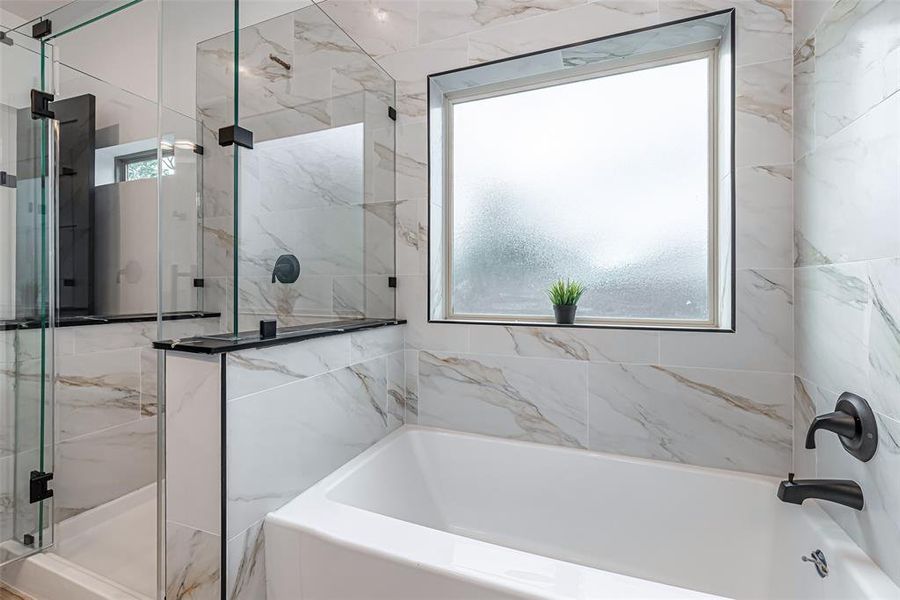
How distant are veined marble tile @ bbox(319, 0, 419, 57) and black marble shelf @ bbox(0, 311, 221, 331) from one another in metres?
1.42

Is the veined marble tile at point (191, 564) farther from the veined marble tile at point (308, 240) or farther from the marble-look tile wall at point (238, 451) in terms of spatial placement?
the veined marble tile at point (308, 240)

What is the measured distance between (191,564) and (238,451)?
0.30 meters

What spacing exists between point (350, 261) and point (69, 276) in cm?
113

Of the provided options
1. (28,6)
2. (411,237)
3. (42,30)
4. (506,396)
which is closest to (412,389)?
(506,396)

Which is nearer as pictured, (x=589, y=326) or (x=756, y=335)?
(x=756, y=335)

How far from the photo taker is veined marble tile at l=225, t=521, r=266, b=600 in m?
0.99

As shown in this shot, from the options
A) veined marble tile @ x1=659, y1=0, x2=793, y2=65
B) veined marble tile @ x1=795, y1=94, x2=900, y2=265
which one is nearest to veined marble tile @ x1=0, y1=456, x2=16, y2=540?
veined marble tile @ x1=795, y1=94, x2=900, y2=265

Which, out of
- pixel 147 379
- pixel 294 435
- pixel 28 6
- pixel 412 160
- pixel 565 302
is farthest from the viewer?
pixel 28 6

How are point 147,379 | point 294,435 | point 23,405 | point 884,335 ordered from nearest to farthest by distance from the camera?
point 884,335 → point 294,435 → point 23,405 → point 147,379

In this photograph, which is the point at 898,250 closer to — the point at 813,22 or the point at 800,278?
the point at 800,278

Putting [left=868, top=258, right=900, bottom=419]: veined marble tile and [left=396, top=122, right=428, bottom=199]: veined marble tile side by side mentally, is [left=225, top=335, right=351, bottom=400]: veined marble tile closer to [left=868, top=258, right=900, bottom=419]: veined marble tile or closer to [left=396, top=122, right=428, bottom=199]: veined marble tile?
[left=396, top=122, right=428, bottom=199]: veined marble tile

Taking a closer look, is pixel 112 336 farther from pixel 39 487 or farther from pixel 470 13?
pixel 470 13

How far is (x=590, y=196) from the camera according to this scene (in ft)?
5.77

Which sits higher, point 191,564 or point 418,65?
point 418,65
